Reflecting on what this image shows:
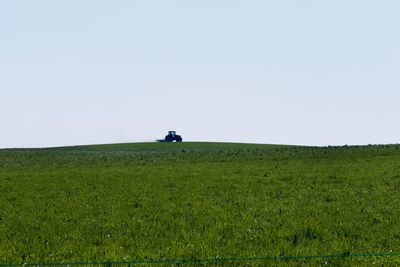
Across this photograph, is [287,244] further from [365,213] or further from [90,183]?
[90,183]

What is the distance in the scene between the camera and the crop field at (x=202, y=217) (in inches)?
565

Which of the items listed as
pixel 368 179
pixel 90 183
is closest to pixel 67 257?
pixel 90 183

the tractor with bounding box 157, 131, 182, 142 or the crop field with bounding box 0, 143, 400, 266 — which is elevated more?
the tractor with bounding box 157, 131, 182, 142

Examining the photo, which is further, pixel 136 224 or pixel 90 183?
pixel 90 183

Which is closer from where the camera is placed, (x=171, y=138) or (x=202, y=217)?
(x=202, y=217)

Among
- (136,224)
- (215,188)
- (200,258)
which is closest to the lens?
(200,258)

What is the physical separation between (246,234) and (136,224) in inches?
156

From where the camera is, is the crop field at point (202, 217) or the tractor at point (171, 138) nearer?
the crop field at point (202, 217)

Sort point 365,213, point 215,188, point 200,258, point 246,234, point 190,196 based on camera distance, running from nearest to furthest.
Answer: point 200,258 → point 246,234 → point 365,213 → point 190,196 → point 215,188

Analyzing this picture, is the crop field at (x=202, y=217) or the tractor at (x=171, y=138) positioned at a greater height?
the tractor at (x=171, y=138)

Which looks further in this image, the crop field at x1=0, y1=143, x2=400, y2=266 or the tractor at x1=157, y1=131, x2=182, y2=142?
the tractor at x1=157, y1=131, x2=182, y2=142

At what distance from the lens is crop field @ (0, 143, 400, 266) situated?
47.1 feet

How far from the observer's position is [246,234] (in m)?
16.5

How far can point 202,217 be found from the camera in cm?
1922
